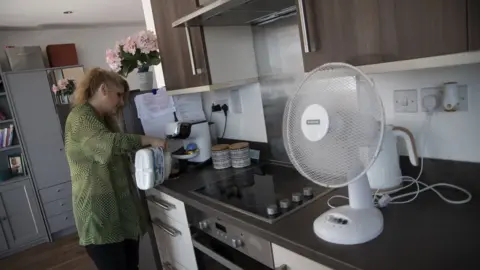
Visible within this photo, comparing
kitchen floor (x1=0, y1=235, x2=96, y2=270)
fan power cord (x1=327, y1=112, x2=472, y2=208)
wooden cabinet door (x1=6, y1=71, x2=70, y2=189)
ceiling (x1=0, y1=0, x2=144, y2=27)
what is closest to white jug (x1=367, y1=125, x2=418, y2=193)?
fan power cord (x1=327, y1=112, x2=472, y2=208)

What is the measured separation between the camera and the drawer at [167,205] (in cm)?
153

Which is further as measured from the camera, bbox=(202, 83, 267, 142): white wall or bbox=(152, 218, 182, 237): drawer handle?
bbox=(202, 83, 267, 142): white wall

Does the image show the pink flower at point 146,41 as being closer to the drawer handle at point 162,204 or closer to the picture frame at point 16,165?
the drawer handle at point 162,204

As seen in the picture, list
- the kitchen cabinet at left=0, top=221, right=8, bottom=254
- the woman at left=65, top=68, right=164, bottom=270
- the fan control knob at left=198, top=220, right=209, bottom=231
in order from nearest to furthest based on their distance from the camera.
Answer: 1. the fan control knob at left=198, top=220, right=209, bottom=231
2. the woman at left=65, top=68, right=164, bottom=270
3. the kitchen cabinet at left=0, top=221, right=8, bottom=254

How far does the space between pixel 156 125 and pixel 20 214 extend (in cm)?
241

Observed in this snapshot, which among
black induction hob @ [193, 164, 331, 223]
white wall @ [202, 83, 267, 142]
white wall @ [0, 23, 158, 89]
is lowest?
black induction hob @ [193, 164, 331, 223]

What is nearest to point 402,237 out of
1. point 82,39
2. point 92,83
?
point 92,83

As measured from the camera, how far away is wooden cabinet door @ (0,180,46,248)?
3.26m

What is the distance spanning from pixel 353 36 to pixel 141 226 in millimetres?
1355

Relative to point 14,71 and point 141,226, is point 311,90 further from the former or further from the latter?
point 14,71

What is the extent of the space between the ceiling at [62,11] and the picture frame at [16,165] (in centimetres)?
141

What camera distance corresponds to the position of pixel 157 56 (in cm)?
183

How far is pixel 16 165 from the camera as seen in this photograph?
3.43 metres

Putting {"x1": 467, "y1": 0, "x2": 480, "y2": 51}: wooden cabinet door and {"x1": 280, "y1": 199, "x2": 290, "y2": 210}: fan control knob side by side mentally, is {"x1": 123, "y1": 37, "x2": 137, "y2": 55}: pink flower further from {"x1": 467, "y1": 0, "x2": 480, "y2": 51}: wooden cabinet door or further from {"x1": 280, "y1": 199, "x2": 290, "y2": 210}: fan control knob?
{"x1": 467, "y1": 0, "x2": 480, "y2": 51}: wooden cabinet door
